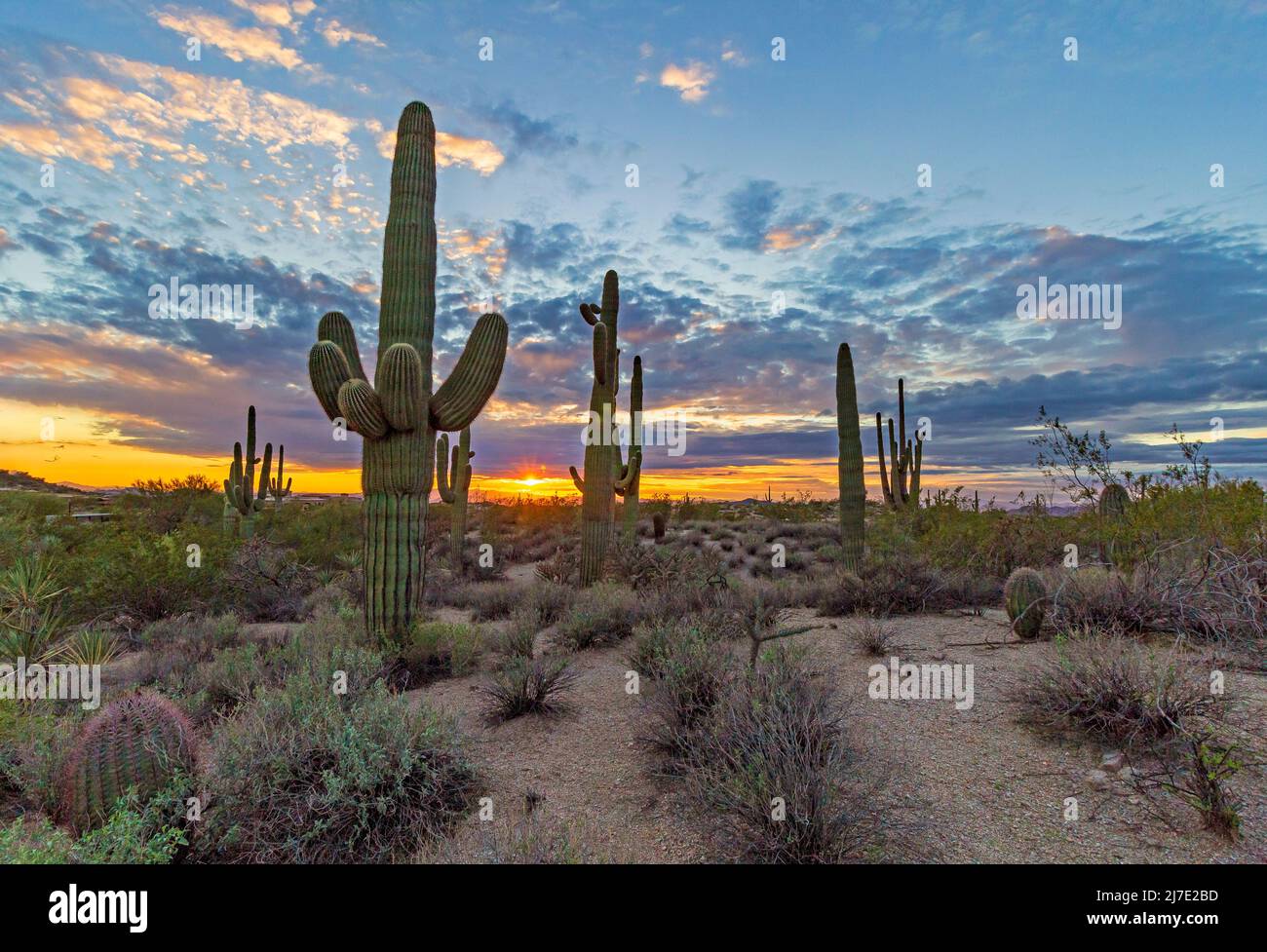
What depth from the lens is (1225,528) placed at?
7285mm

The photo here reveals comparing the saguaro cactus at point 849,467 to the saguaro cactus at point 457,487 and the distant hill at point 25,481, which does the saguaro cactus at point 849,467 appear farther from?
the distant hill at point 25,481

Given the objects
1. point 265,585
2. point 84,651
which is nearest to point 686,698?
point 84,651

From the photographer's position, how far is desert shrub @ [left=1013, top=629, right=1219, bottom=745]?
13.4 feet

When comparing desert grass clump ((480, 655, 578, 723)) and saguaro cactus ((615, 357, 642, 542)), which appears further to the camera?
saguaro cactus ((615, 357, 642, 542))

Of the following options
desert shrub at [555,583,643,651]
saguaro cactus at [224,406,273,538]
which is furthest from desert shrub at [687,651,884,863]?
saguaro cactus at [224,406,273,538]

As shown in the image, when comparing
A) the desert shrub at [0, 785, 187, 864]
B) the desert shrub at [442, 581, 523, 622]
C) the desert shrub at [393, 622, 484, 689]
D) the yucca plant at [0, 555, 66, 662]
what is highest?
the yucca plant at [0, 555, 66, 662]

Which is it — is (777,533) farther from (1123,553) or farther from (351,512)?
(351,512)

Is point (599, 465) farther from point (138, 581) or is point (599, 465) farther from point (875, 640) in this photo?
point (138, 581)

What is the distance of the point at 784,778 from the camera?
3412 mm

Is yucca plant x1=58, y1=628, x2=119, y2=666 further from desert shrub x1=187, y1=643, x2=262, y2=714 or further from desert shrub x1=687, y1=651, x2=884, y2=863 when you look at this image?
desert shrub x1=687, y1=651, x2=884, y2=863

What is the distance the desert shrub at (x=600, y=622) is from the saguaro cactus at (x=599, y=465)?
9.56ft

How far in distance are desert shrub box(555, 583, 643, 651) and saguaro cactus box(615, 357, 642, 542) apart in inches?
201
